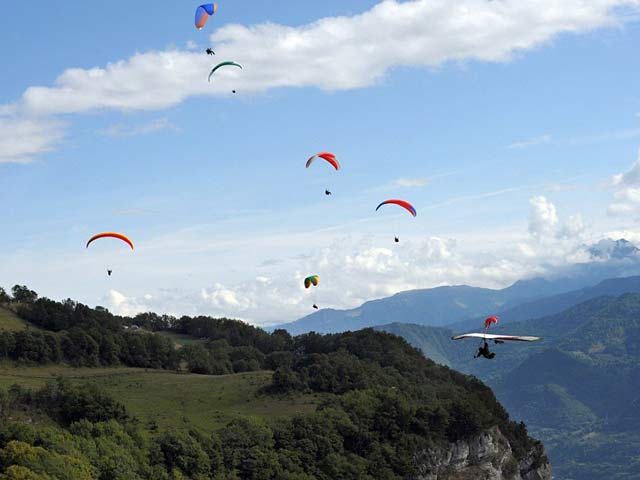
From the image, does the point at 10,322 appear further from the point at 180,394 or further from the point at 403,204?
the point at 403,204

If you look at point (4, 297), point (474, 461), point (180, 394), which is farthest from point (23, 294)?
point (474, 461)

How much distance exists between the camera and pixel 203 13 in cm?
9200

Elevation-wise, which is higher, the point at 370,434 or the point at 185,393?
the point at 185,393

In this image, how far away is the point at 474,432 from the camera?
14425 cm

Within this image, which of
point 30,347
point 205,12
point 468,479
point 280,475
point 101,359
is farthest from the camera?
point 101,359

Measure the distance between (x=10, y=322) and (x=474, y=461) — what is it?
10321cm

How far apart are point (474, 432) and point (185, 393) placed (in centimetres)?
5482

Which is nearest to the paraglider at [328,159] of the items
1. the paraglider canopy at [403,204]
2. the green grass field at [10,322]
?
the paraglider canopy at [403,204]

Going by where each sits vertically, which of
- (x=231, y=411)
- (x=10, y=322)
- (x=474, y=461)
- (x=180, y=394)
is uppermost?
(x=10, y=322)

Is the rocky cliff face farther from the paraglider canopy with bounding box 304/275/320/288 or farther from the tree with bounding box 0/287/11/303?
the tree with bounding box 0/287/11/303

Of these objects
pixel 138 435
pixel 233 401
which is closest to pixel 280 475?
pixel 138 435

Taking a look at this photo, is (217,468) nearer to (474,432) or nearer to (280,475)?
(280,475)

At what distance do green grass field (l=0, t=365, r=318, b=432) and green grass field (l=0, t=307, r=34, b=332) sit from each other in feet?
58.6

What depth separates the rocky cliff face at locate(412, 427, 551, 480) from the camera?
13662 centimetres
